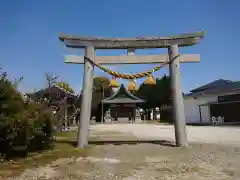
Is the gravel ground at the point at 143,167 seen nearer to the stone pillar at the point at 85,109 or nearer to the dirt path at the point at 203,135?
the stone pillar at the point at 85,109

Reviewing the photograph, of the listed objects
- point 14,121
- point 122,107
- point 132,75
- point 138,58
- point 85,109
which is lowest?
point 14,121

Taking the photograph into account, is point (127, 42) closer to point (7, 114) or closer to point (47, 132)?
point (47, 132)

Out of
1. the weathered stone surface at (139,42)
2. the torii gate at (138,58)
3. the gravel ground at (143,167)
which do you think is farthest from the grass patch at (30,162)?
the weathered stone surface at (139,42)

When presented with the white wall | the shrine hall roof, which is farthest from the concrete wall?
the shrine hall roof

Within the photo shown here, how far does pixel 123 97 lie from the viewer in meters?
42.3

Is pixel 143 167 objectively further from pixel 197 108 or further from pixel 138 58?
pixel 197 108

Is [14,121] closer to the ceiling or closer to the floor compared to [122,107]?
closer to the floor

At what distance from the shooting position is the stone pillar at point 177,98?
8547 millimetres

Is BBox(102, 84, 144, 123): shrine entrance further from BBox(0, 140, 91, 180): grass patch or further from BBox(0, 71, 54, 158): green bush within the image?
BBox(0, 71, 54, 158): green bush

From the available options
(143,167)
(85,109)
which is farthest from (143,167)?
(85,109)

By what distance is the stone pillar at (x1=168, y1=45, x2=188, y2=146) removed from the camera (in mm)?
8547

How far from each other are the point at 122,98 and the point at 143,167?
36525 mm

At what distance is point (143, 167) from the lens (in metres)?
→ 5.48

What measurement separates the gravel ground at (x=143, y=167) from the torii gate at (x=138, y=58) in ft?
5.66
